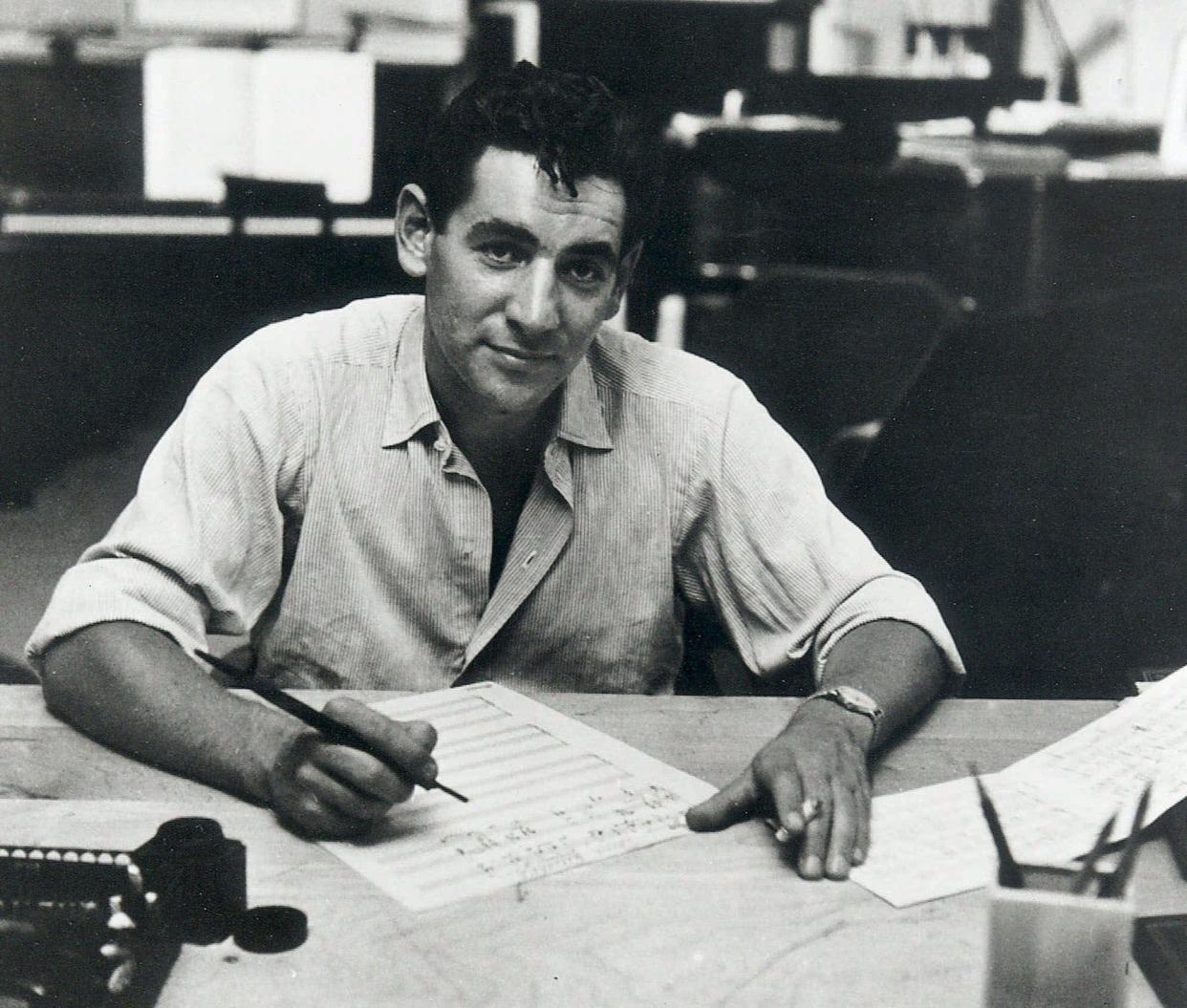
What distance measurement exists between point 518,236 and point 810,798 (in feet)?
2.56

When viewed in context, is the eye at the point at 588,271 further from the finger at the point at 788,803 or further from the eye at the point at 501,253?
the finger at the point at 788,803

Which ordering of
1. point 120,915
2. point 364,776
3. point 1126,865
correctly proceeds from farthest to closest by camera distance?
point 364,776, point 120,915, point 1126,865

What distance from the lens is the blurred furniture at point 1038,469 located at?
234 cm

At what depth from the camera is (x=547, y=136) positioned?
1593mm

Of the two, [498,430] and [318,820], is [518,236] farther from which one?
[318,820]

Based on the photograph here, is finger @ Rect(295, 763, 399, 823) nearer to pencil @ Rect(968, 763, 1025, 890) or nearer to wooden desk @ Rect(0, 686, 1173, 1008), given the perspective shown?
wooden desk @ Rect(0, 686, 1173, 1008)

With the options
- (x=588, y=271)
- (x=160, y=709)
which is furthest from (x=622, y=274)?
(x=160, y=709)

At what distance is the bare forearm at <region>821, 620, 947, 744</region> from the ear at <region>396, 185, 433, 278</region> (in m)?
0.72

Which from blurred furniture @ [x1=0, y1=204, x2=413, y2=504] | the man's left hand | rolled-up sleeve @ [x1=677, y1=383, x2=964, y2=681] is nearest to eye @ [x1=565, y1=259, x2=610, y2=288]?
rolled-up sleeve @ [x1=677, y1=383, x2=964, y2=681]

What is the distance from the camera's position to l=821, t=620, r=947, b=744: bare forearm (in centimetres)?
138

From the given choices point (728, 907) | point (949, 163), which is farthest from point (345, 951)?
point (949, 163)

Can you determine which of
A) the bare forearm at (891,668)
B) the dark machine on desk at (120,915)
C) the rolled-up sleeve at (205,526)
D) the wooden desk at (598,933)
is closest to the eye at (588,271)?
the rolled-up sleeve at (205,526)

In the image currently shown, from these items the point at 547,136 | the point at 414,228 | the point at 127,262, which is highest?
the point at 547,136

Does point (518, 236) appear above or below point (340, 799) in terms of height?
above
